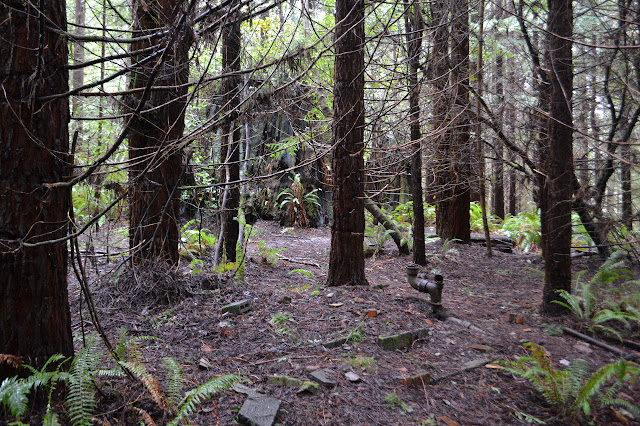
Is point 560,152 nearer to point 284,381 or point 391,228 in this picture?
point 284,381

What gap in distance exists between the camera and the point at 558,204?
4.94m

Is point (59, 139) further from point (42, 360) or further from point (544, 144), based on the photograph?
point (544, 144)

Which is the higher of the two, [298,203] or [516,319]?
[298,203]

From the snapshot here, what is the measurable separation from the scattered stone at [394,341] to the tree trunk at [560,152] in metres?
2.33

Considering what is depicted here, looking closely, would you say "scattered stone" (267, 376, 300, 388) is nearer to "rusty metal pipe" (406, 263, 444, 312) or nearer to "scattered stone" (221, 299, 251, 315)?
"scattered stone" (221, 299, 251, 315)

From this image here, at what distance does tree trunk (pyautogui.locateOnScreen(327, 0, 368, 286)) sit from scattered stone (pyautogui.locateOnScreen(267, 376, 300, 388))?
8.37 ft

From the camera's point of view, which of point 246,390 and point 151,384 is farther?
point 246,390

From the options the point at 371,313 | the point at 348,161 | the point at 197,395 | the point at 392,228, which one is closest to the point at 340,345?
the point at 371,313

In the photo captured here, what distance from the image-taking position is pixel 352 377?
330 cm

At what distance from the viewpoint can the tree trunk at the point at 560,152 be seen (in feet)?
16.0

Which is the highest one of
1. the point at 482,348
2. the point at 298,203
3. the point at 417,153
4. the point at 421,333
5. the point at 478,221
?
the point at 417,153

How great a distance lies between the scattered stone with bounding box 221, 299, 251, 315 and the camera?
460cm

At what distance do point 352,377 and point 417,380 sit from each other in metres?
0.56

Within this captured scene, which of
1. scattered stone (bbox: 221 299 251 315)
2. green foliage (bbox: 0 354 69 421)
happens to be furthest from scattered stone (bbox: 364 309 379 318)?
green foliage (bbox: 0 354 69 421)
